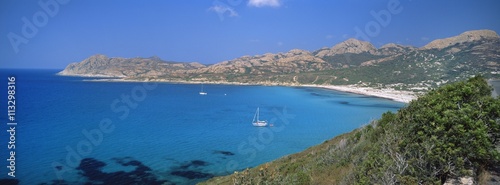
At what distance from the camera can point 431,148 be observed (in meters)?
10.6

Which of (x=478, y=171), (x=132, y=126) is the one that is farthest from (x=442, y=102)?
(x=132, y=126)

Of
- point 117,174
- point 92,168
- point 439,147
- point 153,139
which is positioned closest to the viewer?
point 439,147

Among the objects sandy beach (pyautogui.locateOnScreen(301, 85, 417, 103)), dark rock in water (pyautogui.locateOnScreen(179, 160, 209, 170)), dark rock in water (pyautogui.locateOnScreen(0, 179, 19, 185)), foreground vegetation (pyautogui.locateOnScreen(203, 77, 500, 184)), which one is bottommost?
dark rock in water (pyautogui.locateOnScreen(0, 179, 19, 185))

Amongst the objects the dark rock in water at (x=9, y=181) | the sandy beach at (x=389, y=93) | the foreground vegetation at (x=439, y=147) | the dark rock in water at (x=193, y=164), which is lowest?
the dark rock in water at (x=9, y=181)

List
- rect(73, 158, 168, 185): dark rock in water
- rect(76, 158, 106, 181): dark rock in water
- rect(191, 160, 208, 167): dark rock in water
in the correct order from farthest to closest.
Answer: rect(191, 160, 208, 167): dark rock in water → rect(76, 158, 106, 181): dark rock in water → rect(73, 158, 168, 185): dark rock in water

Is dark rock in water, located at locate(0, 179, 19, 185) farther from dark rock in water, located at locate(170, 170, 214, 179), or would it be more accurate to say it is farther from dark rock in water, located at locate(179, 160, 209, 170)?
dark rock in water, located at locate(179, 160, 209, 170)

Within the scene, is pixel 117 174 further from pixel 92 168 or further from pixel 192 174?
pixel 192 174

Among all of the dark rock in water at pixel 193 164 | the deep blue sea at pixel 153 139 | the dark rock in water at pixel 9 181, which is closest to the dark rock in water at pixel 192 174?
the deep blue sea at pixel 153 139

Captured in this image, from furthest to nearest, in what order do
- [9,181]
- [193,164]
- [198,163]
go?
1. [198,163]
2. [193,164]
3. [9,181]

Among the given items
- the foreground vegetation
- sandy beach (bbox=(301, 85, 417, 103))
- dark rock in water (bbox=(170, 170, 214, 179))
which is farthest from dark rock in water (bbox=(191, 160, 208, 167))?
sandy beach (bbox=(301, 85, 417, 103))

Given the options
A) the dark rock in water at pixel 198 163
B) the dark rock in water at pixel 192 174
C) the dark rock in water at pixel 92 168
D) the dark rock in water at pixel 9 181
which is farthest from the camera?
the dark rock in water at pixel 198 163

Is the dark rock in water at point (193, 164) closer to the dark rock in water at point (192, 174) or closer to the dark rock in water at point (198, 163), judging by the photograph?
the dark rock in water at point (198, 163)

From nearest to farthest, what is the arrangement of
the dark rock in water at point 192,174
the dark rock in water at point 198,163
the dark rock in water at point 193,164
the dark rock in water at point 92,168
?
the dark rock in water at point 92,168 < the dark rock in water at point 192,174 < the dark rock in water at point 193,164 < the dark rock in water at point 198,163

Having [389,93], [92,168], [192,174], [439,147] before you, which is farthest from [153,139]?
[389,93]
